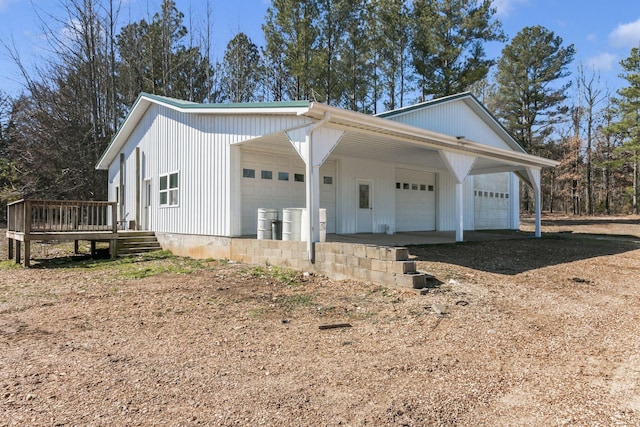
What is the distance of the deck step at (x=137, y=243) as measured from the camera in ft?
37.1

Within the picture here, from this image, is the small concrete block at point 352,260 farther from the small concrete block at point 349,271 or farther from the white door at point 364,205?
the white door at point 364,205

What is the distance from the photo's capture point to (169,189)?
11.7 metres

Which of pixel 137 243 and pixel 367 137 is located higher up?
pixel 367 137

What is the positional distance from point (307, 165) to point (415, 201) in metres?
8.66

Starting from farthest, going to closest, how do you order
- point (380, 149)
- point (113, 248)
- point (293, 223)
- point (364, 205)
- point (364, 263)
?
A: point (364, 205) < point (380, 149) < point (113, 248) < point (293, 223) < point (364, 263)

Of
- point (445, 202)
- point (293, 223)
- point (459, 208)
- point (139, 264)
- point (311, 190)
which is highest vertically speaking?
point (445, 202)

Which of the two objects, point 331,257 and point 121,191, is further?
point 121,191

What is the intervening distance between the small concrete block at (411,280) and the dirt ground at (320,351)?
0.49 ft

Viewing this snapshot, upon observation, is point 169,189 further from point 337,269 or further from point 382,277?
point 382,277

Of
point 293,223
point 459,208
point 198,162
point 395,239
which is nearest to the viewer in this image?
point 293,223

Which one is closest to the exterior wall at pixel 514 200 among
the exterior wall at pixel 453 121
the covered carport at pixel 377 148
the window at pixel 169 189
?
the exterior wall at pixel 453 121

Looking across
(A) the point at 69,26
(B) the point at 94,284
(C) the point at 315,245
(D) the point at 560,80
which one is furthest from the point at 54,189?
(D) the point at 560,80

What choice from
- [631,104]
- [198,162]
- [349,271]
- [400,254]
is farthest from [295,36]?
[631,104]

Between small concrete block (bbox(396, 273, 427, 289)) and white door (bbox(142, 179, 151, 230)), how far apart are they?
32.4ft
